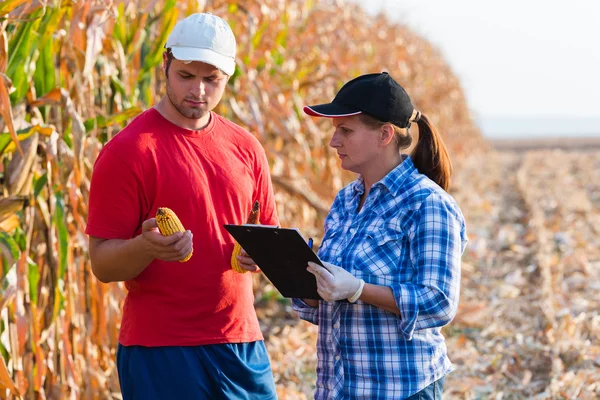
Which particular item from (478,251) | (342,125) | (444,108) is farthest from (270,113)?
(444,108)

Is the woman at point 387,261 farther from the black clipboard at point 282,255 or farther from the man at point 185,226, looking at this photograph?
the man at point 185,226

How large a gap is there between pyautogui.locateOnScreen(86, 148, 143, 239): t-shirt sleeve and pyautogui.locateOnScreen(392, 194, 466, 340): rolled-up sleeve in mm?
673

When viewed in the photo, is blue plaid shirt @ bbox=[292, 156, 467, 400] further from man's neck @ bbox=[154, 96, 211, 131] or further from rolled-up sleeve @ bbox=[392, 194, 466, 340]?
man's neck @ bbox=[154, 96, 211, 131]

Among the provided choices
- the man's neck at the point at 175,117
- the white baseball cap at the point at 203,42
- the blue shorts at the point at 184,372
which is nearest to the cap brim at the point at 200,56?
the white baseball cap at the point at 203,42

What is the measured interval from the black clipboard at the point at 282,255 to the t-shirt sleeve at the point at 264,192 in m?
0.25

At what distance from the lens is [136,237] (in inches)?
83.7

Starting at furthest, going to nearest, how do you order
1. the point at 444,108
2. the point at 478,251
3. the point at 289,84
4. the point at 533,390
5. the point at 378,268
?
the point at 444,108
the point at 478,251
the point at 289,84
the point at 533,390
the point at 378,268

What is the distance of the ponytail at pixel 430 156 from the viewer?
7.92 feet

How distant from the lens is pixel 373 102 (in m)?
2.29

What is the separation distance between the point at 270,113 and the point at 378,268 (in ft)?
9.88

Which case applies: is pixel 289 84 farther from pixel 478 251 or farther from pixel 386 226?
pixel 386 226

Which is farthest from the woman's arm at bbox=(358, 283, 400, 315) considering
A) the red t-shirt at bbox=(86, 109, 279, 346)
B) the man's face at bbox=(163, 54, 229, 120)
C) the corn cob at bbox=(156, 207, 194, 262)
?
the man's face at bbox=(163, 54, 229, 120)

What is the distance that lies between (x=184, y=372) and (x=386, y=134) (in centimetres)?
80

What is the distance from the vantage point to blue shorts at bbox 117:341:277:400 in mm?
2277
